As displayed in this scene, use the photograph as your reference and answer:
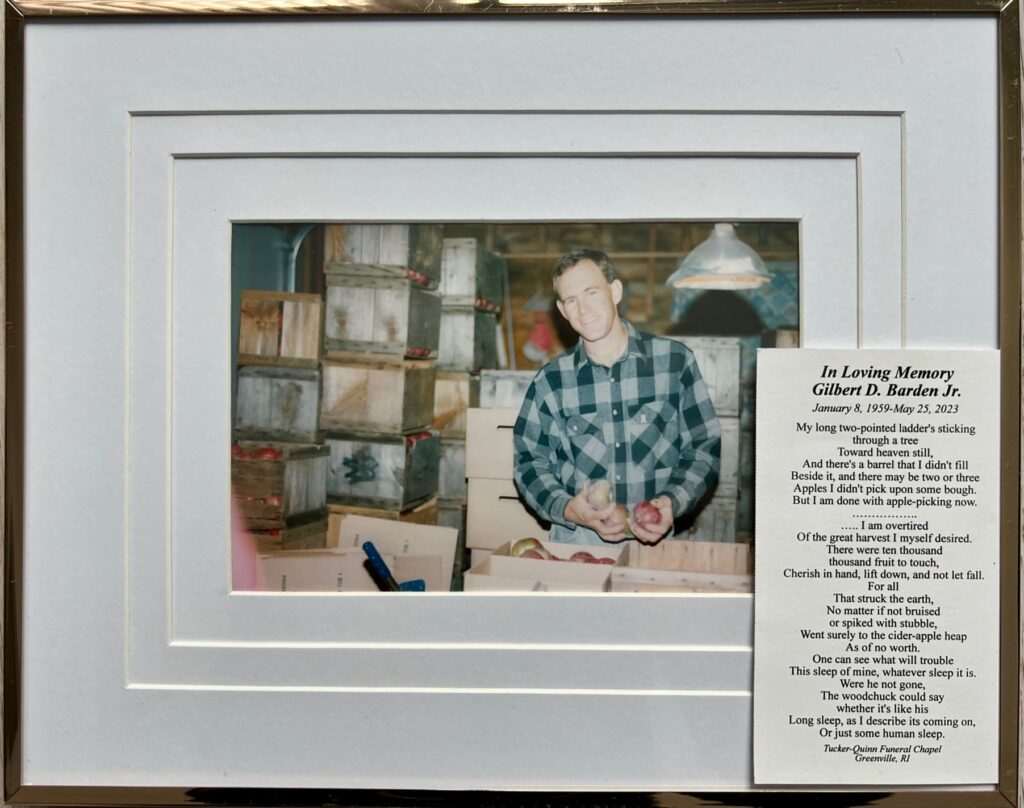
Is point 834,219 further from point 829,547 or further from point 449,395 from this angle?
point 449,395

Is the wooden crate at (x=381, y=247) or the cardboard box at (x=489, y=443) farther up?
the wooden crate at (x=381, y=247)

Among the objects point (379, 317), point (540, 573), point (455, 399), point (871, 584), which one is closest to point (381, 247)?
point (379, 317)

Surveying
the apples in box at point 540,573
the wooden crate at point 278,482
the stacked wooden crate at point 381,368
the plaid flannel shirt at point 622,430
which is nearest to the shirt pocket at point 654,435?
the plaid flannel shirt at point 622,430

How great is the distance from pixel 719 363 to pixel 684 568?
23cm

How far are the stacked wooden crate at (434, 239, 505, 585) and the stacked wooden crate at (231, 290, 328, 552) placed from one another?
14 cm

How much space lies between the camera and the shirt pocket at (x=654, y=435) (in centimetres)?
81

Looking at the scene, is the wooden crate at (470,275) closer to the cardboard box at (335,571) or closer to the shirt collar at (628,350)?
the shirt collar at (628,350)

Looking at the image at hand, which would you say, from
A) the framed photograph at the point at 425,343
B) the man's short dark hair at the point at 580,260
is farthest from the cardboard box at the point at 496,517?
the man's short dark hair at the point at 580,260

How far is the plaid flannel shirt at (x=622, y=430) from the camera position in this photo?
2.66 feet

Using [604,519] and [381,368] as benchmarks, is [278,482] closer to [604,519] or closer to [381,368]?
[381,368]

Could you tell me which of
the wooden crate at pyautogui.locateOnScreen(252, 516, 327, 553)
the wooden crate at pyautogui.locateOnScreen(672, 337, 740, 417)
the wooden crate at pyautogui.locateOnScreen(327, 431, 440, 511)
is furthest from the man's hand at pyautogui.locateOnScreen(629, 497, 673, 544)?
the wooden crate at pyautogui.locateOnScreen(252, 516, 327, 553)

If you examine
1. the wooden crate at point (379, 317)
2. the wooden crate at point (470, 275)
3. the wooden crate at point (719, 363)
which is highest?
the wooden crate at point (470, 275)

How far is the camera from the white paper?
79 centimetres

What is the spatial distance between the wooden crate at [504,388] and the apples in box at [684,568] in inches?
8.2
